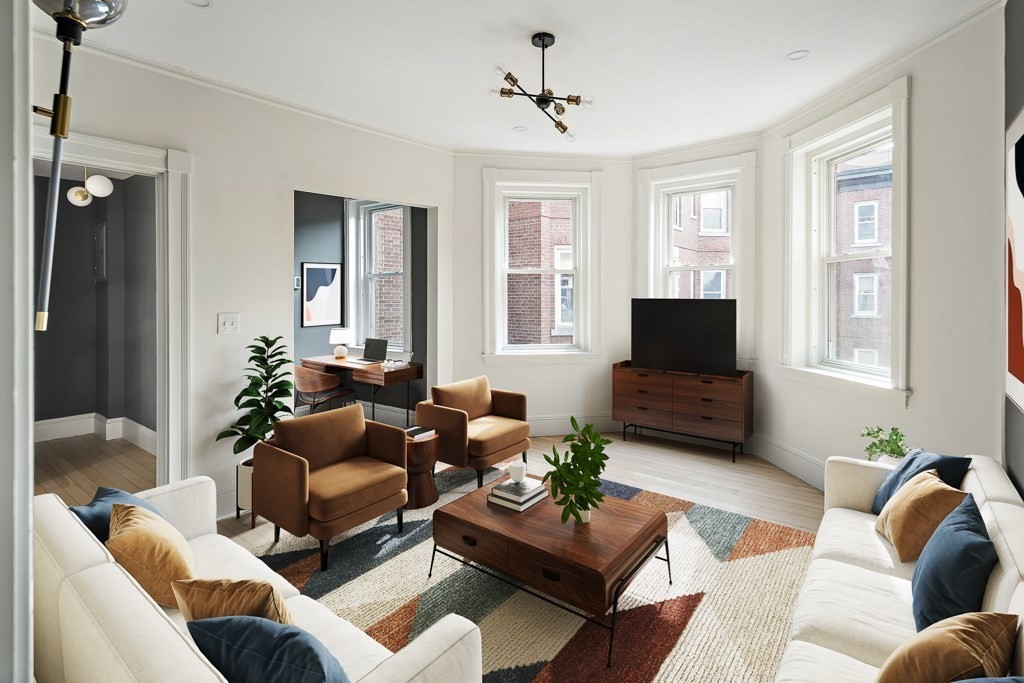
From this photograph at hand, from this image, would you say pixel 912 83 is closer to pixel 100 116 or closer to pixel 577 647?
pixel 577 647

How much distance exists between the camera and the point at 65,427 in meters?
4.90

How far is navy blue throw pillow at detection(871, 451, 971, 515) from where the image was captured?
219 centimetres

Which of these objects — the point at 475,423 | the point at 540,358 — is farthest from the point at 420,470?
the point at 540,358

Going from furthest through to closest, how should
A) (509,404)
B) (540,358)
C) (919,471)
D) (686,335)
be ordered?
(540,358) → (686,335) → (509,404) → (919,471)

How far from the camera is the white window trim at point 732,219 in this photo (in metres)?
4.73

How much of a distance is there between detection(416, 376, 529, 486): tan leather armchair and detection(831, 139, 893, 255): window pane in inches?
104

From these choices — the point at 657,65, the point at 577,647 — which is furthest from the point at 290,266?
the point at 577,647

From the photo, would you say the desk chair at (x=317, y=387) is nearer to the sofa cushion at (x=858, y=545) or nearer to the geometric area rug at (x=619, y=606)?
the geometric area rug at (x=619, y=606)

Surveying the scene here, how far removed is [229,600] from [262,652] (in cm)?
28

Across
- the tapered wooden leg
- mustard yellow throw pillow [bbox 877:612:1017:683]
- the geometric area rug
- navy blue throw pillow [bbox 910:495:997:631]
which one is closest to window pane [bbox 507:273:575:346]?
the geometric area rug

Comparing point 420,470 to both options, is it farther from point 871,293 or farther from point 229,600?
point 871,293

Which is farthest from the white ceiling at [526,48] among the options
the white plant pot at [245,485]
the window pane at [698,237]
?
the white plant pot at [245,485]

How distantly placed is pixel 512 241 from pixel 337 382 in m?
2.37

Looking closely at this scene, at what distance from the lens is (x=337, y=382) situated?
589 centimetres
